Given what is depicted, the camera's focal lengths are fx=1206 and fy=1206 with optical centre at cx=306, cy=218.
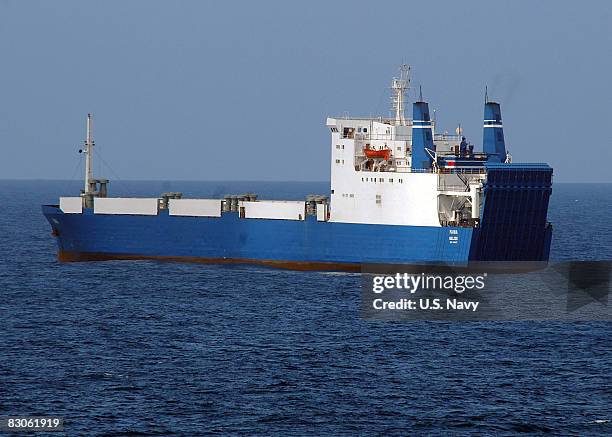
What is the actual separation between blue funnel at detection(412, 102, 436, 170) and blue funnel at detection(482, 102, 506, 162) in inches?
170

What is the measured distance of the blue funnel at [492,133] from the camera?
69.8 meters

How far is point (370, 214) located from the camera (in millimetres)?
67688

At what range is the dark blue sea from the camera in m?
37.1

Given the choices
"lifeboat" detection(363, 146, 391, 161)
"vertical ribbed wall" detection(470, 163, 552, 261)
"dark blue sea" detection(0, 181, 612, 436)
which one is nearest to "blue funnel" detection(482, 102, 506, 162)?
"vertical ribbed wall" detection(470, 163, 552, 261)

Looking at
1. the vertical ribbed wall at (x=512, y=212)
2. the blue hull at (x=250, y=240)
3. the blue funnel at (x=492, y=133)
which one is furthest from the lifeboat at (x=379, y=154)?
the vertical ribbed wall at (x=512, y=212)

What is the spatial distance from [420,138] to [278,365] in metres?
25.5

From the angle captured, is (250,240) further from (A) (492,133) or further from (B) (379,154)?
(A) (492,133)

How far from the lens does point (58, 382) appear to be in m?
41.3

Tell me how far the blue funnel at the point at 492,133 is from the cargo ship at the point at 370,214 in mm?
58

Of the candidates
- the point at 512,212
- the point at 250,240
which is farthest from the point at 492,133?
the point at 250,240

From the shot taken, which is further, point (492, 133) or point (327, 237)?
point (492, 133)

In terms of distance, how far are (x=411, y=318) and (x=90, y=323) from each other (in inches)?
591

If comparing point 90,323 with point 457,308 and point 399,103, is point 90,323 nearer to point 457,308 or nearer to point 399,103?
point 457,308

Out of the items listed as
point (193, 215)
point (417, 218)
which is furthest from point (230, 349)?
point (193, 215)
